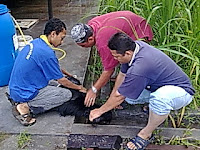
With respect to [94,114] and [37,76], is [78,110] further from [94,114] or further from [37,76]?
[37,76]

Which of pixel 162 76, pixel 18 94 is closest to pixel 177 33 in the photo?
pixel 162 76

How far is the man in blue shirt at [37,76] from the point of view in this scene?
3213 millimetres

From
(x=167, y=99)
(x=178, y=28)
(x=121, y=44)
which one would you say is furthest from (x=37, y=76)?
(x=178, y=28)

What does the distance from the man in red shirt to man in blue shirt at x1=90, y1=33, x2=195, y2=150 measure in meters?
0.39

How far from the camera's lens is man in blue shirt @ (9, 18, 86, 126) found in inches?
126

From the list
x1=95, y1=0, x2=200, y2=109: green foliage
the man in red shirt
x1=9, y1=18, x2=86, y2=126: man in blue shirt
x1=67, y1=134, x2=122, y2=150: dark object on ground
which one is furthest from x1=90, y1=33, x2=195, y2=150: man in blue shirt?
x1=9, y1=18, x2=86, y2=126: man in blue shirt

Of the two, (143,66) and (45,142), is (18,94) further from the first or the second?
(143,66)

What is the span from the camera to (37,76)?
3293 millimetres

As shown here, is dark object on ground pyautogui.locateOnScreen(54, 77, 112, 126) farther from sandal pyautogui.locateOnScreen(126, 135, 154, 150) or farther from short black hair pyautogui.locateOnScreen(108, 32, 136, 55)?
short black hair pyautogui.locateOnScreen(108, 32, 136, 55)

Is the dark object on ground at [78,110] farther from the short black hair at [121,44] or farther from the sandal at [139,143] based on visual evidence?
the short black hair at [121,44]

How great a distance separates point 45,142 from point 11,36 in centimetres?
138

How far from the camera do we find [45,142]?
2.97 metres

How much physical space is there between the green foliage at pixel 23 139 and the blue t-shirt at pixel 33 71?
0.37m

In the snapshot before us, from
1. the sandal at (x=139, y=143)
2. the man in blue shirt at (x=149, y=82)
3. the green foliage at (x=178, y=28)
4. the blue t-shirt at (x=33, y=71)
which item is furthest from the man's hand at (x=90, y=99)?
the green foliage at (x=178, y=28)
